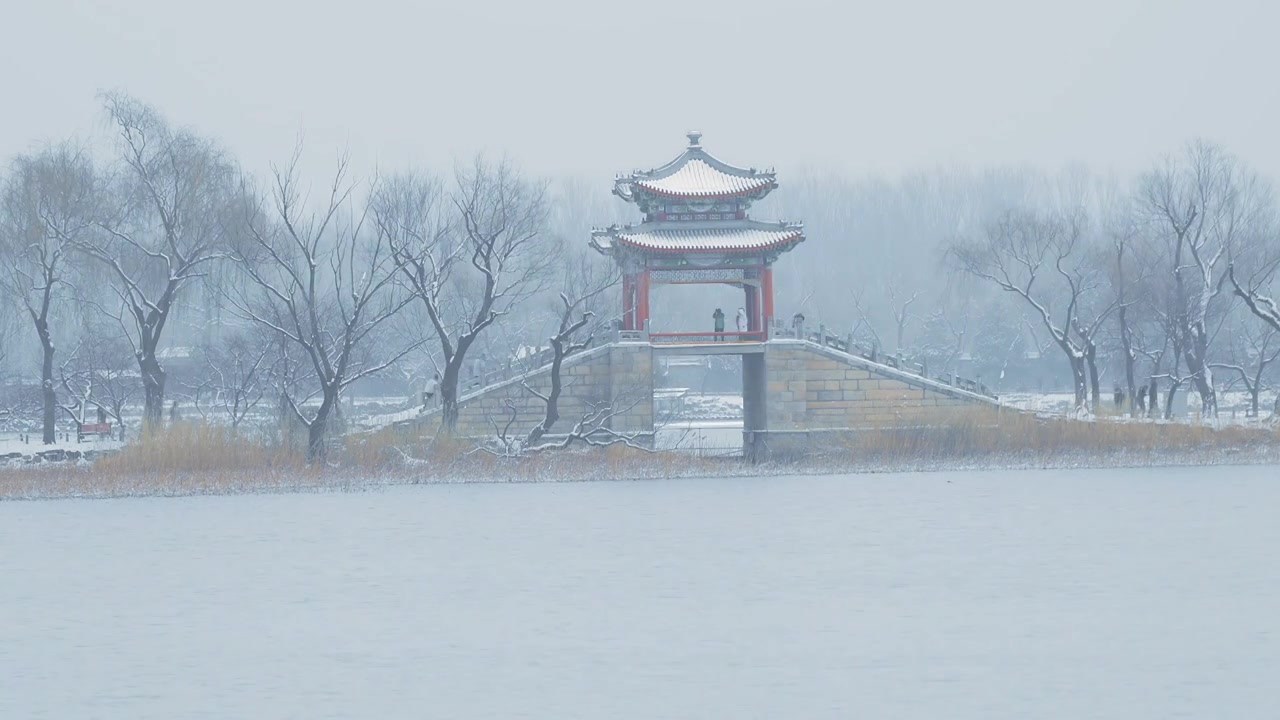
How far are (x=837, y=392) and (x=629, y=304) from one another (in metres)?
4.98

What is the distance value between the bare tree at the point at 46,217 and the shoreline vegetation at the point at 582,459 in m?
3.88

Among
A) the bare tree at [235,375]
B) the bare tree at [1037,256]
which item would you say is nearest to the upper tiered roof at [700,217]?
the bare tree at [1037,256]

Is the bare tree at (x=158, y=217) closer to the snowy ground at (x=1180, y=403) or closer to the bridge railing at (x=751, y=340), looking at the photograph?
the bridge railing at (x=751, y=340)

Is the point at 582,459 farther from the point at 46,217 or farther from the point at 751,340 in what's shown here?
the point at 46,217

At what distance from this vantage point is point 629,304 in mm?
34500

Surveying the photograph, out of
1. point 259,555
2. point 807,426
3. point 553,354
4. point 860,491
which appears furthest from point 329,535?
point 807,426

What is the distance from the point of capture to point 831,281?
6631cm

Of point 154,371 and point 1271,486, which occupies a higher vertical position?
point 154,371

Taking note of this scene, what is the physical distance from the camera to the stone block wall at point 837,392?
31.9 metres

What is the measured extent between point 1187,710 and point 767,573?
7222 mm

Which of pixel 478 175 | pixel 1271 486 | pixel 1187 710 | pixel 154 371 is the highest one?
pixel 478 175

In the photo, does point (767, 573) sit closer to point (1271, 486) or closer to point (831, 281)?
point (1271, 486)

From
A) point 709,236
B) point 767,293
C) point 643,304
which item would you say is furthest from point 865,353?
point 643,304

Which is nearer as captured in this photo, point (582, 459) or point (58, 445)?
point (582, 459)
